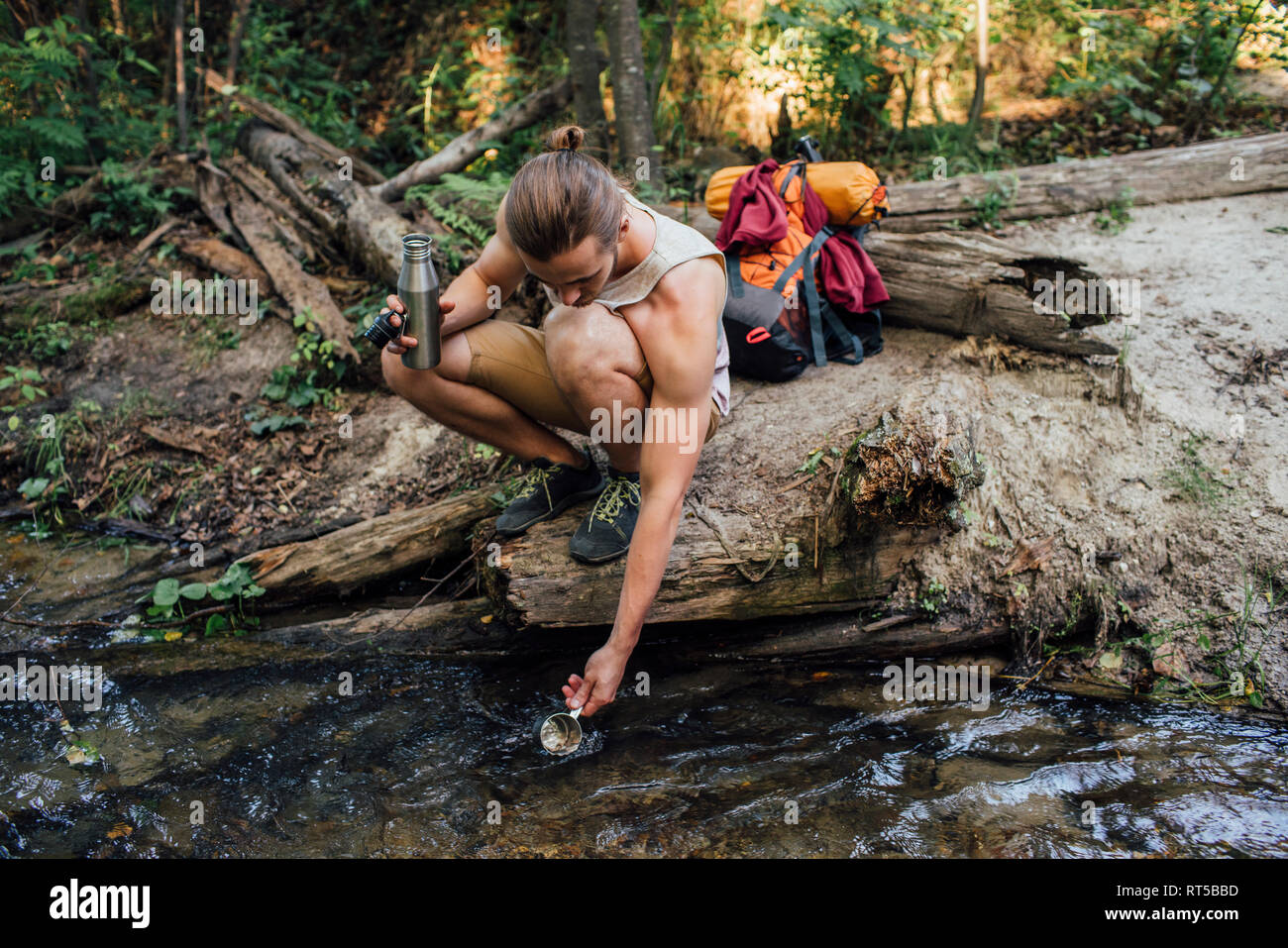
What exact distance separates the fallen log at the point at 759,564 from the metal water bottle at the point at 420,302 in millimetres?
828

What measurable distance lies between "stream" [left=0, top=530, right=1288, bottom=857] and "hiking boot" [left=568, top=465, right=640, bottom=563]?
47cm

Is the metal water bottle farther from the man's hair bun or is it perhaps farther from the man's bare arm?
the man's bare arm

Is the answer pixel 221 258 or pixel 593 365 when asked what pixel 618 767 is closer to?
pixel 593 365

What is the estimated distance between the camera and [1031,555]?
3498mm

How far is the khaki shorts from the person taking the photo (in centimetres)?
334

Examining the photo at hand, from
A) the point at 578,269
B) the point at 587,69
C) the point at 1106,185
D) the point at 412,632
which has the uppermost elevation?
the point at 587,69

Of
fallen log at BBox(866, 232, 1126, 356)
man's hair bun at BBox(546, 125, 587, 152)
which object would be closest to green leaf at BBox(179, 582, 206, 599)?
man's hair bun at BBox(546, 125, 587, 152)

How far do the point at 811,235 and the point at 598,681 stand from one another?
8.92 feet

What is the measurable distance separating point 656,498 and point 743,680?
1.23 metres

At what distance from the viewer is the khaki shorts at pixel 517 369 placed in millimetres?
3336

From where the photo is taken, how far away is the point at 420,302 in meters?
2.94

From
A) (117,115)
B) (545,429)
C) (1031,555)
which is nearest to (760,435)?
(545,429)

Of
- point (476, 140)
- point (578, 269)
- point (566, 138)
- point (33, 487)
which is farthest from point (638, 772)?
point (476, 140)

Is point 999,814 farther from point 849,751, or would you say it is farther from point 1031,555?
point 1031,555
